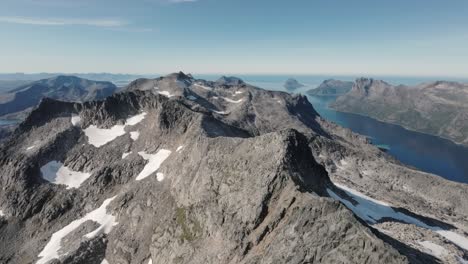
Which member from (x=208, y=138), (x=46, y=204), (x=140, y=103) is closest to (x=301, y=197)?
(x=208, y=138)

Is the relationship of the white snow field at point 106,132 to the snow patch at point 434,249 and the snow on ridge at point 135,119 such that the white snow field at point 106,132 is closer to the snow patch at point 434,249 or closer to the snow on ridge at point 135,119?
the snow on ridge at point 135,119

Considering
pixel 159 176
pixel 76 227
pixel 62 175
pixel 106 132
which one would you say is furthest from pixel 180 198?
pixel 106 132

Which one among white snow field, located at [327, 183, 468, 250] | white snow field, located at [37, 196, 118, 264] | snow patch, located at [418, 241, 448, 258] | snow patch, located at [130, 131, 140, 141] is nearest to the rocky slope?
white snow field, located at [37, 196, 118, 264]

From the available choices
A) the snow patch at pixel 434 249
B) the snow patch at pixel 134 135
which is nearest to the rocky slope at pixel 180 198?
the snow patch at pixel 434 249

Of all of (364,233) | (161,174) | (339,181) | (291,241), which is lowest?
(339,181)

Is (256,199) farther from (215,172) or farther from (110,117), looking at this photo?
(110,117)

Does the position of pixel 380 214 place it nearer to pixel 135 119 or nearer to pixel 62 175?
pixel 135 119

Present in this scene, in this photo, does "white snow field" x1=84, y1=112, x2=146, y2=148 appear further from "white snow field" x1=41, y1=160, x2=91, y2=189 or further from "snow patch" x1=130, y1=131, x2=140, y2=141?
"white snow field" x1=41, y1=160, x2=91, y2=189

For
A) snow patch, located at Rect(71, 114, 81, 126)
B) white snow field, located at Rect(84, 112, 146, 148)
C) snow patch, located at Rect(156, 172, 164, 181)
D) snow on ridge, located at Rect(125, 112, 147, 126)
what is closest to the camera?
snow patch, located at Rect(156, 172, 164, 181)
